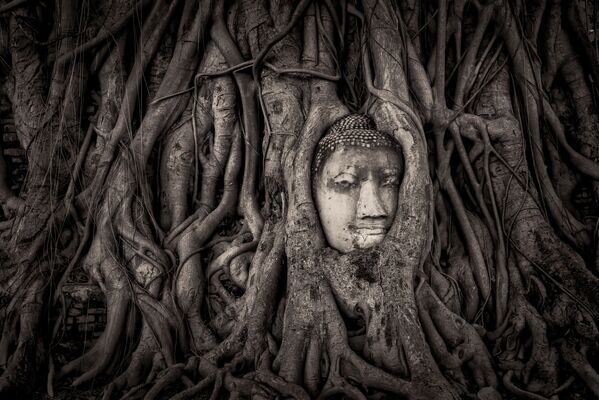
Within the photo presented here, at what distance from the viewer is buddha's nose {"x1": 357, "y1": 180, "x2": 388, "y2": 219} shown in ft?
10.4

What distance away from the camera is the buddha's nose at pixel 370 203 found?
10.4ft

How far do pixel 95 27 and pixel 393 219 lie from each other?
8.29 feet

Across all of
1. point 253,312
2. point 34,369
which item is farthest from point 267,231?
point 34,369

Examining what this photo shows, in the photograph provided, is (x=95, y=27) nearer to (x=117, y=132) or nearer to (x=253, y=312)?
(x=117, y=132)

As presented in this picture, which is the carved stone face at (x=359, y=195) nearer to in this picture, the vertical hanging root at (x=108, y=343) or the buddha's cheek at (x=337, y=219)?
the buddha's cheek at (x=337, y=219)

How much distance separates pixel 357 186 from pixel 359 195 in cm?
6

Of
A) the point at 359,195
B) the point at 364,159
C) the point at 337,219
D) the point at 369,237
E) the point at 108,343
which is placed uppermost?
the point at 364,159

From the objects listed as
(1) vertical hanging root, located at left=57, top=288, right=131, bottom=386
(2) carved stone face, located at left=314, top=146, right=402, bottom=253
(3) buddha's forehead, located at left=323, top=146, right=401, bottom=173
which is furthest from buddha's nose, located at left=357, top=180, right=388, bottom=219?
(1) vertical hanging root, located at left=57, top=288, right=131, bottom=386

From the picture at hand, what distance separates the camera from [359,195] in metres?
3.23

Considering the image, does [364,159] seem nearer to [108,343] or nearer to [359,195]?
[359,195]

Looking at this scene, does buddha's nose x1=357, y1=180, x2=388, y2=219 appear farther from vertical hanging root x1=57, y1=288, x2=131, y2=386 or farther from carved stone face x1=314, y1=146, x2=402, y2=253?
vertical hanging root x1=57, y1=288, x2=131, y2=386

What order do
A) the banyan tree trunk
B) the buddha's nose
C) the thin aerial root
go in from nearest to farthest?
1. the banyan tree trunk
2. the buddha's nose
3. the thin aerial root

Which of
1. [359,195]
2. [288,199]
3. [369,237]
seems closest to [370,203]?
[359,195]

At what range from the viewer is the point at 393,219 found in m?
3.26
